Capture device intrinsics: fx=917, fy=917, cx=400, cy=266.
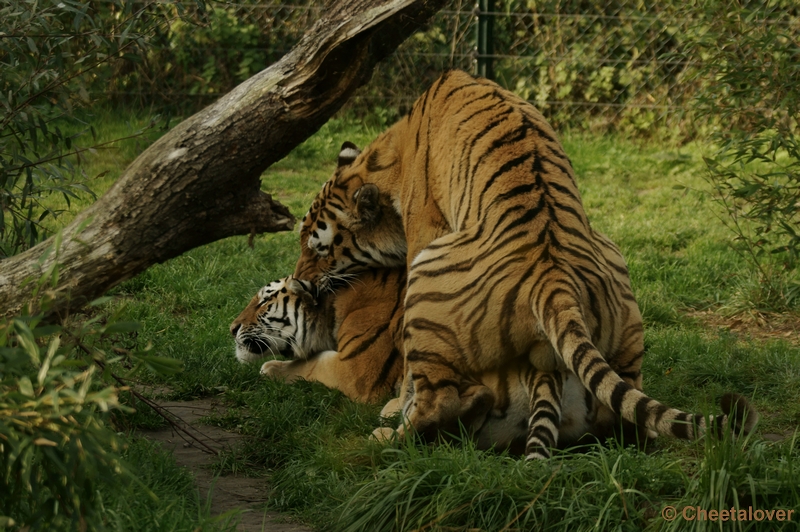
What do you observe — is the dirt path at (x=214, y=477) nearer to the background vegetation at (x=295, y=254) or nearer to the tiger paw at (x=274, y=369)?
the background vegetation at (x=295, y=254)

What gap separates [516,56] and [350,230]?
19.7ft

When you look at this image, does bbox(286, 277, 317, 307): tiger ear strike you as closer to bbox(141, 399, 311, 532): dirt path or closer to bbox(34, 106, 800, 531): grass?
bbox(34, 106, 800, 531): grass

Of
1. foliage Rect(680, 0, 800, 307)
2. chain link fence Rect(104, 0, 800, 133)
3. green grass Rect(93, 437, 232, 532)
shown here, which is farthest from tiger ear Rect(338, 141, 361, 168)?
chain link fence Rect(104, 0, 800, 133)

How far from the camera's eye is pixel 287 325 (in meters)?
5.22

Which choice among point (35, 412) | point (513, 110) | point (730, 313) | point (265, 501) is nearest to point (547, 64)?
point (730, 313)

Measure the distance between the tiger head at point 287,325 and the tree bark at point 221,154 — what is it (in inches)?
36.6

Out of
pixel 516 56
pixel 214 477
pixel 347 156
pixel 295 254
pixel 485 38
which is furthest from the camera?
pixel 516 56

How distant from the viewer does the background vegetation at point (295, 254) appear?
9.05 ft

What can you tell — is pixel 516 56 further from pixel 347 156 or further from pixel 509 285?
pixel 509 285

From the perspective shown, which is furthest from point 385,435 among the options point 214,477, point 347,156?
point 347,156

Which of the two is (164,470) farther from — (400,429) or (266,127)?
(266,127)

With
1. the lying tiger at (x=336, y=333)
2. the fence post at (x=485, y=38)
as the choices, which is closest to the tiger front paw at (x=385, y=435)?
the lying tiger at (x=336, y=333)

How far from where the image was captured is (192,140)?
4156 millimetres

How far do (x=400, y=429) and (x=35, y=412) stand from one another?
2177 millimetres
